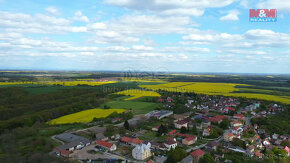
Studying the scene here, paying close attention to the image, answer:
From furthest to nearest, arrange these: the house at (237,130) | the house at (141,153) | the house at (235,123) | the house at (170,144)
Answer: the house at (235,123) < the house at (237,130) < the house at (170,144) < the house at (141,153)

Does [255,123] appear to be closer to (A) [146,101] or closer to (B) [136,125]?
(B) [136,125]

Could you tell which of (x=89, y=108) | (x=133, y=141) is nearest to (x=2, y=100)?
(x=89, y=108)

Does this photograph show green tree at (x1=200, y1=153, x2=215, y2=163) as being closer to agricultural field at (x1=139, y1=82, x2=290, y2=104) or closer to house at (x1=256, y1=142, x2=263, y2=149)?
house at (x1=256, y1=142, x2=263, y2=149)

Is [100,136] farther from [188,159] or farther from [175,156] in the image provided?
[188,159]

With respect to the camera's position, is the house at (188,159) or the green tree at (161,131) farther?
the green tree at (161,131)

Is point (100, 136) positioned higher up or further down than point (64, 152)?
higher up

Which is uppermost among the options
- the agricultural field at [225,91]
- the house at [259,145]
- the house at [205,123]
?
the agricultural field at [225,91]

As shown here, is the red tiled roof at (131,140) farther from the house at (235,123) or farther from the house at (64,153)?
the house at (235,123)

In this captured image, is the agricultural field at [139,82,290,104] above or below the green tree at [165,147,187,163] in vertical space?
above

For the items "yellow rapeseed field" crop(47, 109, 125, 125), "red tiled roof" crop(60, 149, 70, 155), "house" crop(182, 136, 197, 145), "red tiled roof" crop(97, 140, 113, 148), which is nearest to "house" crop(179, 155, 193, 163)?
"house" crop(182, 136, 197, 145)

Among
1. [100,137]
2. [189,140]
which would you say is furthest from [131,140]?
[189,140]

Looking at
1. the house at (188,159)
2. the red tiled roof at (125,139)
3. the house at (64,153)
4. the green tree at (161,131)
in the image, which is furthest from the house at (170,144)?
the house at (64,153)
